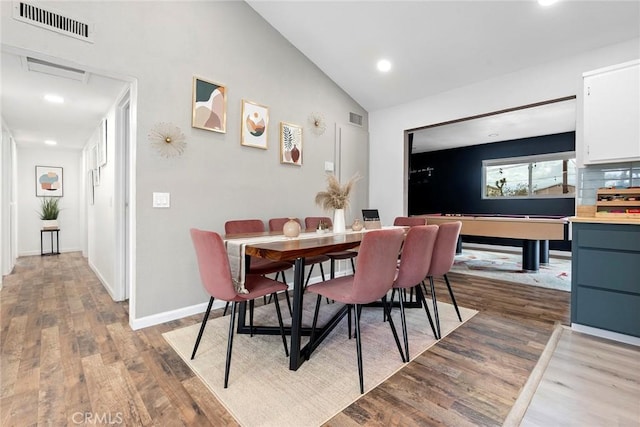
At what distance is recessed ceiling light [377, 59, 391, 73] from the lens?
12.2ft

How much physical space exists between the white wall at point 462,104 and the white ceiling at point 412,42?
0.11m

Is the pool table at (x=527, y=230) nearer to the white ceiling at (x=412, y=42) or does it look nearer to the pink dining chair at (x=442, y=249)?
the white ceiling at (x=412, y=42)

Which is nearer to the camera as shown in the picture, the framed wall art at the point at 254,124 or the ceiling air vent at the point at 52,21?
the ceiling air vent at the point at 52,21

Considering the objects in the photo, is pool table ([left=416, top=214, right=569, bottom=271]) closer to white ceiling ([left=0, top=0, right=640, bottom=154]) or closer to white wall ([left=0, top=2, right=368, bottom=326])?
white ceiling ([left=0, top=0, right=640, bottom=154])

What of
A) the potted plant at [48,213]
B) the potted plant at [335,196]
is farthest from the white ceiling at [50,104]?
the potted plant at [335,196]

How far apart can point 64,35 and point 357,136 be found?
366 centimetres

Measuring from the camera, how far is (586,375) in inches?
72.7

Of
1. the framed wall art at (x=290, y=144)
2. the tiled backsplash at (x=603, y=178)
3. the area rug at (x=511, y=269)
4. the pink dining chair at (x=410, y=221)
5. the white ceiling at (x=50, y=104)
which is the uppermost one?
the white ceiling at (x=50, y=104)

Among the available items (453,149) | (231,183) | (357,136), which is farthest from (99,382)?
(453,149)

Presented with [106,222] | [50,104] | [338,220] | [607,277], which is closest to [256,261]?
[338,220]

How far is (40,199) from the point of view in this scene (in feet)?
20.5

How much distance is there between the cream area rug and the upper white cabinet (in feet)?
6.47

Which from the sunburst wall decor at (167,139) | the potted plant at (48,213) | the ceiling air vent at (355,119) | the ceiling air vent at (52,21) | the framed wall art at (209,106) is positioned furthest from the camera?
the potted plant at (48,213)

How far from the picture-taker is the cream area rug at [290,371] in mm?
1513
